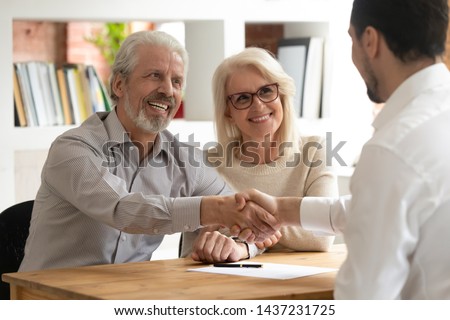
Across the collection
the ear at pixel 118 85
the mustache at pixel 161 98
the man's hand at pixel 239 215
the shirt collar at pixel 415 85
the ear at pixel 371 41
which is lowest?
the man's hand at pixel 239 215

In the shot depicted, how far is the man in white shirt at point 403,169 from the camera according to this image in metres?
1.78

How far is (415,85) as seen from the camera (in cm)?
196

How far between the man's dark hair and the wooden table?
66cm

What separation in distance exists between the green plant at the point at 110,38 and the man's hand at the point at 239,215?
3.91 meters

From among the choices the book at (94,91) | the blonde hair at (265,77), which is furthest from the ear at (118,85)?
the book at (94,91)

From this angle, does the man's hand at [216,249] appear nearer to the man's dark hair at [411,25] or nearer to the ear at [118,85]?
the ear at [118,85]

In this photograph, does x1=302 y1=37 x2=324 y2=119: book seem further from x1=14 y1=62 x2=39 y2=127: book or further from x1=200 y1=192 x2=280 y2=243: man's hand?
x1=200 y1=192 x2=280 y2=243: man's hand

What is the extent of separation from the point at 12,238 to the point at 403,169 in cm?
168

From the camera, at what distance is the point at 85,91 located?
174 inches

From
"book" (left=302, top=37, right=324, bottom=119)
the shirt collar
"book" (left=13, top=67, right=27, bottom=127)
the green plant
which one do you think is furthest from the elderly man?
the green plant

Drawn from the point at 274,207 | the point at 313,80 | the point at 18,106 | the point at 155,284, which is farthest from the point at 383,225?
the point at 313,80

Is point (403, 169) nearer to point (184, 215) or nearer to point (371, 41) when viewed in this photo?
point (371, 41)
